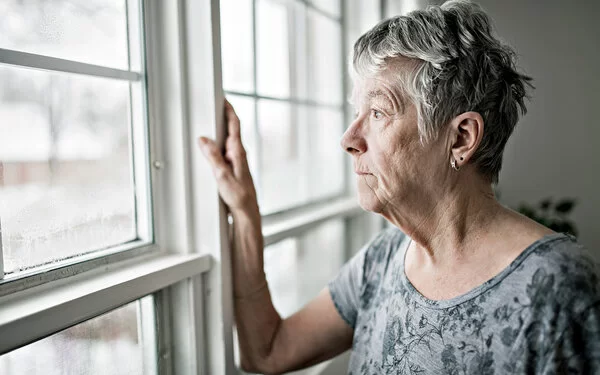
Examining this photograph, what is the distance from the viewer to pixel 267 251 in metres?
1.63

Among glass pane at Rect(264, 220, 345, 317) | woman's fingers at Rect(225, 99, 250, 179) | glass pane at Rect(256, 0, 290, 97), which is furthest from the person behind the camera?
glass pane at Rect(264, 220, 345, 317)

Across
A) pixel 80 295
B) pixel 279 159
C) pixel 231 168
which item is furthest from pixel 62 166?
pixel 279 159

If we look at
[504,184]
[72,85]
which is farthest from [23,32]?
[504,184]

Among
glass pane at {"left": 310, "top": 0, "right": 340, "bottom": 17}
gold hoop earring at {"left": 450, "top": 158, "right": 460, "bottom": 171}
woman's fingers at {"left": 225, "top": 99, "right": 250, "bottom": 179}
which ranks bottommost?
gold hoop earring at {"left": 450, "top": 158, "right": 460, "bottom": 171}

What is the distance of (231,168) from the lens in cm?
116

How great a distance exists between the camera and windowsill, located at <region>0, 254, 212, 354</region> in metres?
0.74

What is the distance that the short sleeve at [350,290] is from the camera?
1355 millimetres

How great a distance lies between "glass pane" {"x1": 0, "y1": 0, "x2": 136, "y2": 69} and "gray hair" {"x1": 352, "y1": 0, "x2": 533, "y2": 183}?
22.2 inches

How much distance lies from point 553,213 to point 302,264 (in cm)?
213

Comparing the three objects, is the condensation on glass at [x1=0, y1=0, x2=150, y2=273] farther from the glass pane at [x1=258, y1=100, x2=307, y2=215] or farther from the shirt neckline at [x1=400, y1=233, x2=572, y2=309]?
the shirt neckline at [x1=400, y1=233, x2=572, y2=309]

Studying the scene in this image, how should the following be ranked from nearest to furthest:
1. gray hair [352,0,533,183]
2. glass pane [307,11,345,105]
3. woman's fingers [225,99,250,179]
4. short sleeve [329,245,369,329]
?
gray hair [352,0,533,183] → woman's fingers [225,99,250,179] → short sleeve [329,245,369,329] → glass pane [307,11,345,105]

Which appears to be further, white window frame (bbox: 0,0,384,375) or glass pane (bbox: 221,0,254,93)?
glass pane (bbox: 221,0,254,93)

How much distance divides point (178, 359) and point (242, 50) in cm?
92

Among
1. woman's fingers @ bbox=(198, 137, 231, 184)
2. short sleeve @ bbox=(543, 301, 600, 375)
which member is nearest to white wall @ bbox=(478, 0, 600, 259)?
short sleeve @ bbox=(543, 301, 600, 375)
